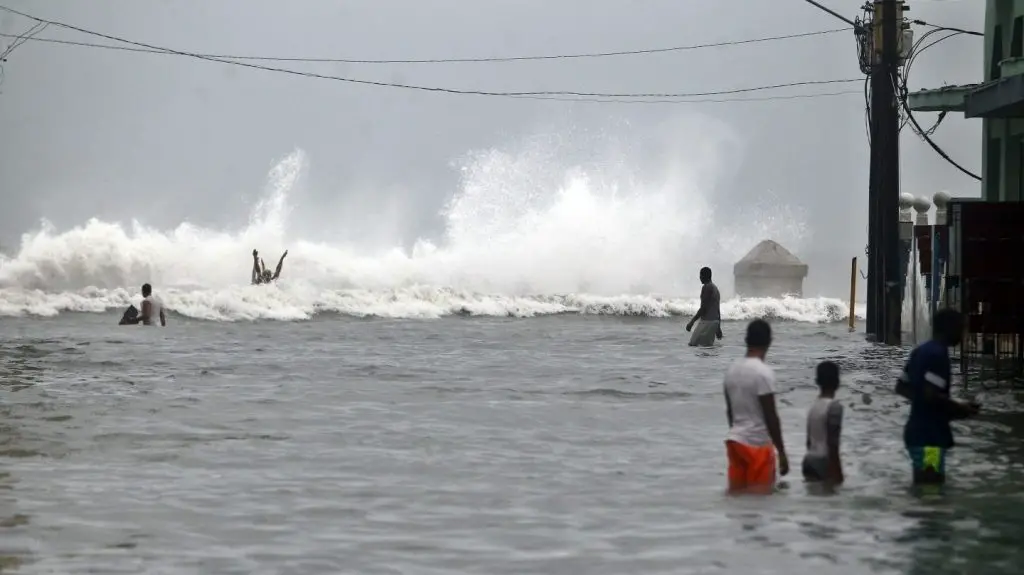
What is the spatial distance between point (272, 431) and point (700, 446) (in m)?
4.04

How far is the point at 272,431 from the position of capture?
49.6 ft

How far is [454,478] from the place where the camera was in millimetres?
11977

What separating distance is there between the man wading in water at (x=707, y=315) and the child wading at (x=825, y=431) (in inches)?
546

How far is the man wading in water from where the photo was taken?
25797 millimetres

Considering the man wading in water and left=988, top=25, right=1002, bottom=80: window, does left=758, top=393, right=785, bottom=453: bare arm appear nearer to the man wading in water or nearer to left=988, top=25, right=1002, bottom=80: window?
the man wading in water

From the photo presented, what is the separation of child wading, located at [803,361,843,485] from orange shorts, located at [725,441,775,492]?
428mm

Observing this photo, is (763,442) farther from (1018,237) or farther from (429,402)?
(1018,237)

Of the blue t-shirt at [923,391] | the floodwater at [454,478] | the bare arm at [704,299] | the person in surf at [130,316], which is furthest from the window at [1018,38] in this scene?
the blue t-shirt at [923,391]

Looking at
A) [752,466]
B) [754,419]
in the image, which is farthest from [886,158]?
[754,419]

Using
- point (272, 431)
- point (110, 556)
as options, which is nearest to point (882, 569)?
point (110, 556)

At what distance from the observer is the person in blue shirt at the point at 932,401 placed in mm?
10250

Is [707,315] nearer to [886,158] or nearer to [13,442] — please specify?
[886,158]

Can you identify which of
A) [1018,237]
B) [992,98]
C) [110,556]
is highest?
[992,98]

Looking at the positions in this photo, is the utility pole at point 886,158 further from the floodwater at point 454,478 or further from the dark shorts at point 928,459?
the dark shorts at point 928,459
